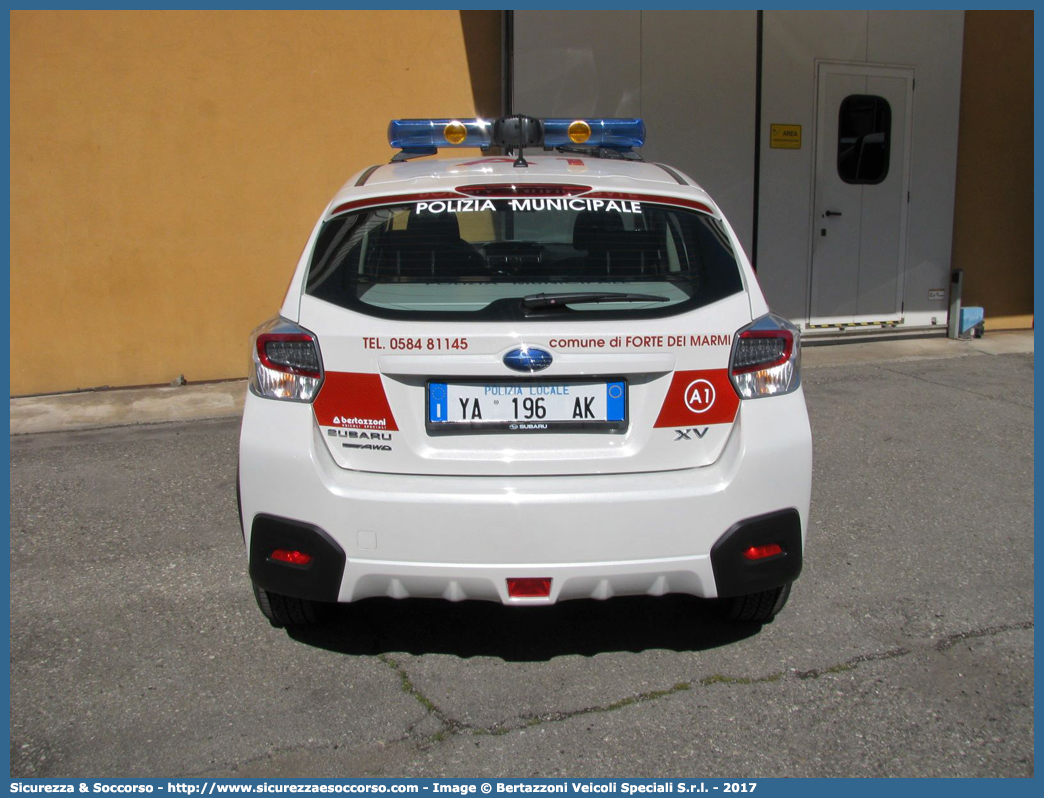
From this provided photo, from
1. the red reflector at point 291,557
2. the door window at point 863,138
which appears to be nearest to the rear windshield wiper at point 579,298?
the red reflector at point 291,557

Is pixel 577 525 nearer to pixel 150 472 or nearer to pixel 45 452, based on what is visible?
pixel 150 472

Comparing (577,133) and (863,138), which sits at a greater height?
(863,138)

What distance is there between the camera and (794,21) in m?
8.30

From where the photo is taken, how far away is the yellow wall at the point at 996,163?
8.97 metres

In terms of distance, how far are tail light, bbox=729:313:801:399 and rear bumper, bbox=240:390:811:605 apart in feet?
0.22

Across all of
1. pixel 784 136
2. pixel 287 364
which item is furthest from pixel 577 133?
pixel 784 136

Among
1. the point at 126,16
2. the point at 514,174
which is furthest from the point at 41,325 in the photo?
the point at 514,174

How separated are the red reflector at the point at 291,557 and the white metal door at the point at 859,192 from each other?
6.99m

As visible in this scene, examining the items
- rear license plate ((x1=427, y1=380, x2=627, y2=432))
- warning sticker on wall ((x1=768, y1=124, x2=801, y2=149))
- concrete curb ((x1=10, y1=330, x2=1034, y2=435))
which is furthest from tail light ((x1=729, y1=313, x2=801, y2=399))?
warning sticker on wall ((x1=768, y1=124, x2=801, y2=149))

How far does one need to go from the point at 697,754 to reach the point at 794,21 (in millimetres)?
7411

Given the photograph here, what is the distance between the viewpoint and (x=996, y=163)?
9.18 m

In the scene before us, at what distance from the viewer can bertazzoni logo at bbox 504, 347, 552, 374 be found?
270 centimetres

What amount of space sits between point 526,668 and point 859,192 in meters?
7.10

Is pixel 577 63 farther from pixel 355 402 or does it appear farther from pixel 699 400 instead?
pixel 355 402
